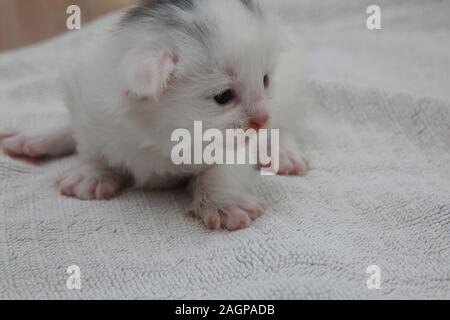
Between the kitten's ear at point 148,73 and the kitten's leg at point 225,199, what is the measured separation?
318mm

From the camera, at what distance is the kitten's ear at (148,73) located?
1.20m

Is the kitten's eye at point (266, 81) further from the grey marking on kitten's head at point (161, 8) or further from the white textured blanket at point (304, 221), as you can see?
the white textured blanket at point (304, 221)

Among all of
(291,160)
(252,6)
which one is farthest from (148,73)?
(291,160)

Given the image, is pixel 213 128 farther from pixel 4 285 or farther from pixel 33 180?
pixel 33 180

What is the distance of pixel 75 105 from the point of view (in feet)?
5.39

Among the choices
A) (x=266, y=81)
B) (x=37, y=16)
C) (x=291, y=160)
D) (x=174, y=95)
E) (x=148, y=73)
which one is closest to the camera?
(x=148, y=73)

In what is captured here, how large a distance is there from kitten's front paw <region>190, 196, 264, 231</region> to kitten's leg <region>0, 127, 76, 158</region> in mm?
629

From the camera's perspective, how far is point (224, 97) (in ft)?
4.32

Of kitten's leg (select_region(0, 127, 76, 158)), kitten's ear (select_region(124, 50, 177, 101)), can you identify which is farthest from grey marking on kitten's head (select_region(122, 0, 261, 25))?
kitten's leg (select_region(0, 127, 76, 158))

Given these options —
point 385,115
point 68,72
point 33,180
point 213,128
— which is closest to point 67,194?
point 33,180

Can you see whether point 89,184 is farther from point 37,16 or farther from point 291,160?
point 37,16

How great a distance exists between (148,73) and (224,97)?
0.64 ft

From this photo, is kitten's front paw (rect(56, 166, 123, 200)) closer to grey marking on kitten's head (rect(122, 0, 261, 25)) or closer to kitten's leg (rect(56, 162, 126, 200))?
kitten's leg (rect(56, 162, 126, 200))

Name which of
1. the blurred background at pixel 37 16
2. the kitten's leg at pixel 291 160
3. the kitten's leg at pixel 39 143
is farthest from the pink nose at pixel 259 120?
the blurred background at pixel 37 16
